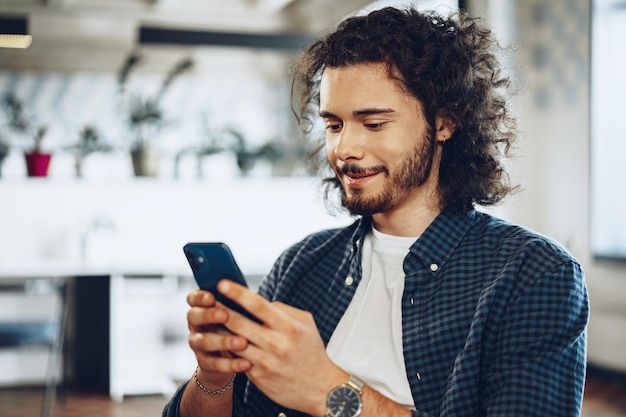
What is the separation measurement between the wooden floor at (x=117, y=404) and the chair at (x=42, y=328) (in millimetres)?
84

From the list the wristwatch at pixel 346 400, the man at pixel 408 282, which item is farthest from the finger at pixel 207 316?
the wristwatch at pixel 346 400

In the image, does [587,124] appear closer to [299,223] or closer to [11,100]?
[299,223]

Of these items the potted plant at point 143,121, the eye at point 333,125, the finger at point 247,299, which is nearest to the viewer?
the finger at point 247,299

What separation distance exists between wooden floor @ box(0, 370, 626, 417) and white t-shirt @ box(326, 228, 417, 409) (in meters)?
3.44

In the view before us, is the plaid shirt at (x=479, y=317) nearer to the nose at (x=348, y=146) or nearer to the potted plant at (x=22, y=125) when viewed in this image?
the nose at (x=348, y=146)

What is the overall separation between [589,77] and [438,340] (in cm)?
485

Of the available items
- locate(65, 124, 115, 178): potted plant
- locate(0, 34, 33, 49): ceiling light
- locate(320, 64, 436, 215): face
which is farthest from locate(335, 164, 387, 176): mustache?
locate(0, 34, 33, 49): ceiling light

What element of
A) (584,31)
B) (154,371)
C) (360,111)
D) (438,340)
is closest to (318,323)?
(438,340)

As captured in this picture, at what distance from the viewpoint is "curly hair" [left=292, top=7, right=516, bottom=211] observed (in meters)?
1.53

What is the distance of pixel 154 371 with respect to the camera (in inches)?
210

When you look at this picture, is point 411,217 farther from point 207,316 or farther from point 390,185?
point 207,316

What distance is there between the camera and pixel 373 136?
1.47 meters

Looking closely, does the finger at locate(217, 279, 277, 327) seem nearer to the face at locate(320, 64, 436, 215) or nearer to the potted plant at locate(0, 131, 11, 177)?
the face at locate(320, 64, 436, 215)

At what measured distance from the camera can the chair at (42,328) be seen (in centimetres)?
447
